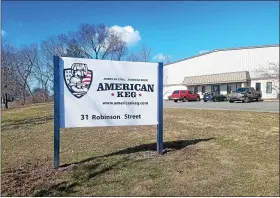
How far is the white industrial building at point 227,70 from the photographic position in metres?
47.9

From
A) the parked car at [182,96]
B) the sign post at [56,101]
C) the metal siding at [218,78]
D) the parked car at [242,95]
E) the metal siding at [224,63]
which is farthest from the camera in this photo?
the metal siding at [218,78]

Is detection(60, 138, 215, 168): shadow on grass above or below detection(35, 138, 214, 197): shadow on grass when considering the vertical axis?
above

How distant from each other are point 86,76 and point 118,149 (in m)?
2.13

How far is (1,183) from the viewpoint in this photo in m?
5.57

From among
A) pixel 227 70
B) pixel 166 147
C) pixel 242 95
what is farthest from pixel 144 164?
pixel 227 70

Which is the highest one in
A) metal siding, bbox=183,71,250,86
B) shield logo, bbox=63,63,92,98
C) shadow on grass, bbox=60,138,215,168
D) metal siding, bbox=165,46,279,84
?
metal siding, bbox=165,46,279,84

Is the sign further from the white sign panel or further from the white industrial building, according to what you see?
the white industrial building

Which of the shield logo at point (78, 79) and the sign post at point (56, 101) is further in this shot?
the shield logo at point (78, 79)

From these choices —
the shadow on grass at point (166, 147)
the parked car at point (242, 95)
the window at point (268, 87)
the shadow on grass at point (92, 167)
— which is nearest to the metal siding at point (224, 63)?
the window at point (268, 87)

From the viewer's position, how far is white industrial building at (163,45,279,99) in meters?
47.9

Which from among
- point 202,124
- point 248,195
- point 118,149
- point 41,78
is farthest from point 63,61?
point 41,78

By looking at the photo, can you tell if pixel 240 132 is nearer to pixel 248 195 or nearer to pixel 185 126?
pixel 185 126

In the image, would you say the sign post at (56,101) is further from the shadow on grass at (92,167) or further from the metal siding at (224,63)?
the metal siding at (224,63)

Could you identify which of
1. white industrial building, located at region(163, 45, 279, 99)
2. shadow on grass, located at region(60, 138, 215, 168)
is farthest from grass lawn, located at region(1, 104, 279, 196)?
white industrial building, located at region(163, 45, 279, 99)
